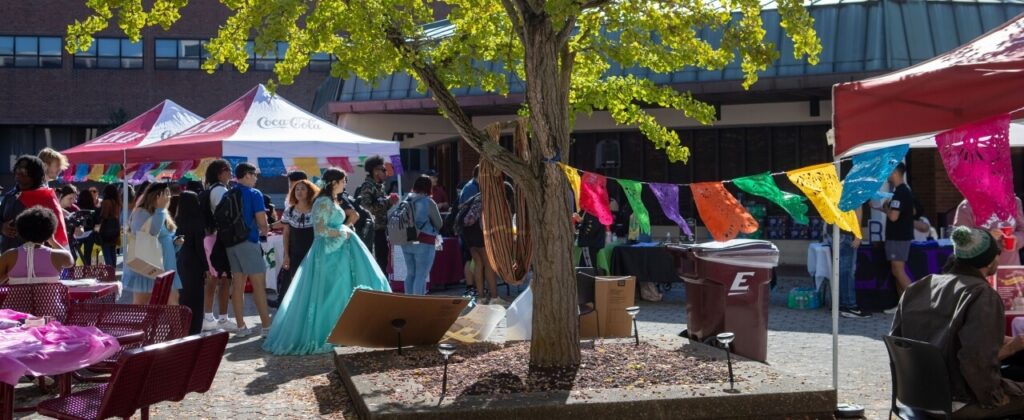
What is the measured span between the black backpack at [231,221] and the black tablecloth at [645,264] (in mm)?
5761

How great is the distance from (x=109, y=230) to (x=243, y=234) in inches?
287

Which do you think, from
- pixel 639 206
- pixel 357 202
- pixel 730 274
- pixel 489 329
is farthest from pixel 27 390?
pixel 357 202

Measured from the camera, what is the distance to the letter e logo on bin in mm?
9008

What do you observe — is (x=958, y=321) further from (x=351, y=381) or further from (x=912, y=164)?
(x=912, y=164)

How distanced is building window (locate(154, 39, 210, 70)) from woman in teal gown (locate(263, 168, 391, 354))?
36645 mm

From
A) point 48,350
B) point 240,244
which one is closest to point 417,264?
point 240,244

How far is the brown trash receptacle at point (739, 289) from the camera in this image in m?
8.96

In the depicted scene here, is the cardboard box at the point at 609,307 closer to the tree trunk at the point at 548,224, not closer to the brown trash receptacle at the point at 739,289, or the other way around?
the brown trash receptacle at the point at 739,289

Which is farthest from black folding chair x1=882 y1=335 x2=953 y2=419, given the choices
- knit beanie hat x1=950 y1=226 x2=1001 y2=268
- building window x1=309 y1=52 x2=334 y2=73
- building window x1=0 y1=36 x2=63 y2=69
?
building window x1=0 y1=36 x2=63 y2=69

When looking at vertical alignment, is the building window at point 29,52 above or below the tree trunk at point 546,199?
above

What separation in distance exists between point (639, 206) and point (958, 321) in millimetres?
3154

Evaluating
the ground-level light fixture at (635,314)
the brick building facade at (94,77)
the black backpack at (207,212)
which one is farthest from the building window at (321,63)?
the ground-level light fixture at (635,314)

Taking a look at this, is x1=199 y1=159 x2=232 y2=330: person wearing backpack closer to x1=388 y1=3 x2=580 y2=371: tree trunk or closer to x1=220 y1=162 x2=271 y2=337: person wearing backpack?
x1=220 y1=162 x2=271 y2=337: person wearing backpack

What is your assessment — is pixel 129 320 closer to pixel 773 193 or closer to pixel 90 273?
pixel 90 273
